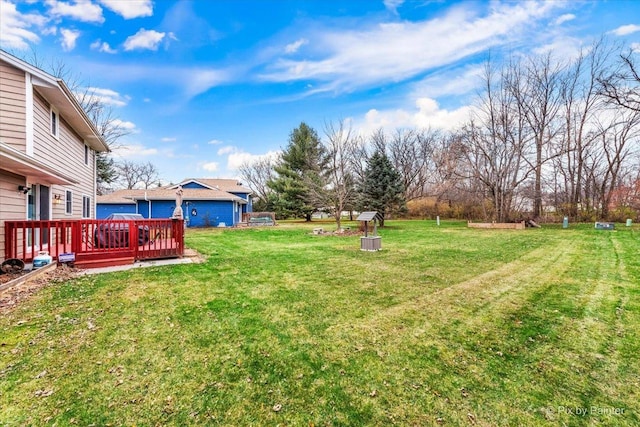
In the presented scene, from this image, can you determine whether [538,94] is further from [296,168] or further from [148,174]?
[148,174]

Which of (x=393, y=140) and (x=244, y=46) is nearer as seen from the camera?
(x=244, y=46)

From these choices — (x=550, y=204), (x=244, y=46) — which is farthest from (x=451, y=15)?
(x=550, y=204)

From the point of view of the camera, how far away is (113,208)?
2408cm

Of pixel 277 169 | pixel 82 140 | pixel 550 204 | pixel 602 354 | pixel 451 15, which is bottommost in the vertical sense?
pixel 602 354

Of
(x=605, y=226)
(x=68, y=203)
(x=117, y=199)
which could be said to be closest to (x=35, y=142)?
(x=68, y=203)

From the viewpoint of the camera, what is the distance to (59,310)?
4.00 meters

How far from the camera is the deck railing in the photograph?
19.7 feet

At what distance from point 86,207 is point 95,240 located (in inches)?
283

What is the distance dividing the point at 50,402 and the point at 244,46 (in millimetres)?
14522

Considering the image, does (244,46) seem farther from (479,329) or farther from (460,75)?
(479,329)

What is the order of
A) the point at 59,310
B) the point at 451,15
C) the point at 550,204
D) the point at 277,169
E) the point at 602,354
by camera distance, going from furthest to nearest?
1. the point at 277,169
2. the point at 550,204
3. the point at 451,15
4. the point at 59,310
5. the point at 602,354

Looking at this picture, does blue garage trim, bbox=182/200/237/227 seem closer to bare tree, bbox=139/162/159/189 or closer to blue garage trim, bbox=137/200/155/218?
blue garage trim, bbox=137/200/155/218

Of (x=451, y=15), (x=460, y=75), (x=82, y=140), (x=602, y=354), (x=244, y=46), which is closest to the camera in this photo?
(x=602, y=354)

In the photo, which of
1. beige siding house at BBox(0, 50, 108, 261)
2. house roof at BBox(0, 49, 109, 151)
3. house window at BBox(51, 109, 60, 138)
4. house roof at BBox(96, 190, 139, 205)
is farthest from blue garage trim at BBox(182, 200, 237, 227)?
house window at BBox(51, 109, 60, 138)
